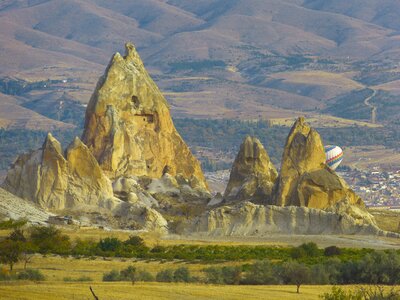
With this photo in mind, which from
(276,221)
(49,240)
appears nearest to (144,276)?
(49,240)

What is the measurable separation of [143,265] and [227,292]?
12.8 metres

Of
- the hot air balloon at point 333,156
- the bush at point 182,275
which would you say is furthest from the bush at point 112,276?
the hot air balloon at point 333,156

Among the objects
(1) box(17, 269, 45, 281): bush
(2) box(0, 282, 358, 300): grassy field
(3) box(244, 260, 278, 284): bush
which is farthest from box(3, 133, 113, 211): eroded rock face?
(2) box(0, 282, 358, 300): grassy field

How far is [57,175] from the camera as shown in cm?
6981

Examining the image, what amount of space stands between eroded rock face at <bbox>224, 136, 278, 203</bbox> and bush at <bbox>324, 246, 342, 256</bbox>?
612 inches

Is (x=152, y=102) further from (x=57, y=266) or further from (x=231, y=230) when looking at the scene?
(x=57, y=266)

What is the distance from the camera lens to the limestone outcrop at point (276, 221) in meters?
64.6

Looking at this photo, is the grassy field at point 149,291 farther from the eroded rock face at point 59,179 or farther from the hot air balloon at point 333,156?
the hot air balloon at point 333,156

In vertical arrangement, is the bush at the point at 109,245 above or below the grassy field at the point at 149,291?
below

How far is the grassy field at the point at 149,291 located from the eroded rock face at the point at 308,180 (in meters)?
23.1

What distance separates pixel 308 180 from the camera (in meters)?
67.7

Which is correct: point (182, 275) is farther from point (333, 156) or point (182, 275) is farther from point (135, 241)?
point (333, 156)

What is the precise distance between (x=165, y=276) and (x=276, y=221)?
18618 millimetres

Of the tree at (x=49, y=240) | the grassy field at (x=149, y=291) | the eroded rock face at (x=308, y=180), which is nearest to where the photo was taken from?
the grassy field at (x=149, y=291)
